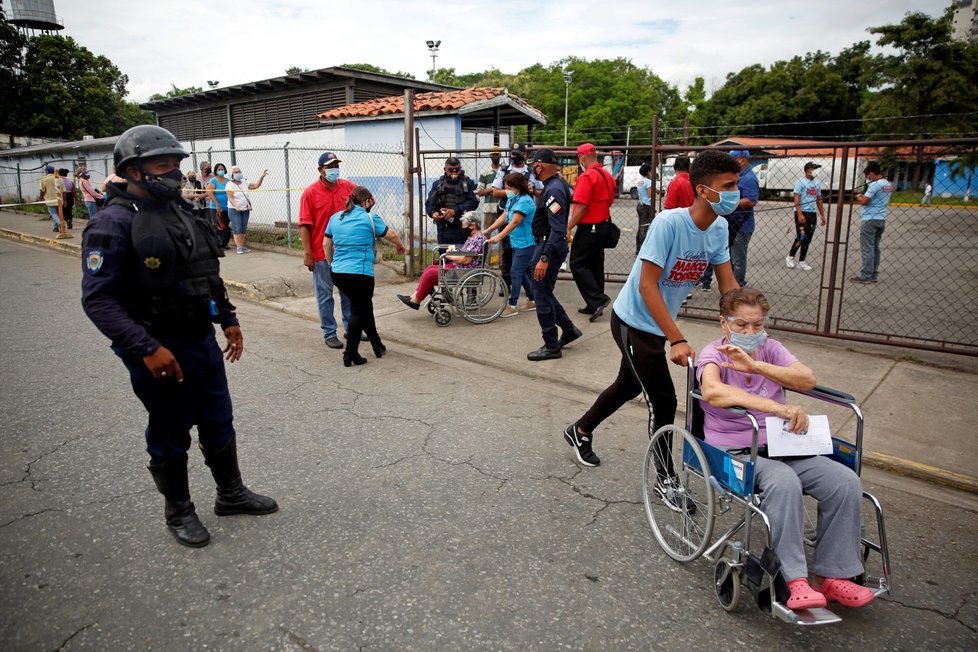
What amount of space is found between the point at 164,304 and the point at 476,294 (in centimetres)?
501

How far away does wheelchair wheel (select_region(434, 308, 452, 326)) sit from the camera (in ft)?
24.9

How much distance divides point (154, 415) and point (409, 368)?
3226 millimetres

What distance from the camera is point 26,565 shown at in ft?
9.84

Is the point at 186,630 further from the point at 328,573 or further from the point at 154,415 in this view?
the point at 154,415

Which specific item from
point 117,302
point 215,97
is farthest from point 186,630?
point 215,97

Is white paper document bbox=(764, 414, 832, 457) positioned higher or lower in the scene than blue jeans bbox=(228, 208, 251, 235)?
lower

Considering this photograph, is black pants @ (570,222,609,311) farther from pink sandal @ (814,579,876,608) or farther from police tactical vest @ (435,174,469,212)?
pink sandal @ (814,579,876,608)

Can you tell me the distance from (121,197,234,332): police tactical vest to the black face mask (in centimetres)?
7

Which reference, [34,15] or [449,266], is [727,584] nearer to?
[449,266]

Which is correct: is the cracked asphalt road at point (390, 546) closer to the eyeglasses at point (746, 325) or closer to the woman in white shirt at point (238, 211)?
the eyeglasses at point (746, 325)

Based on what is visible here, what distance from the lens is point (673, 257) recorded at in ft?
10.8

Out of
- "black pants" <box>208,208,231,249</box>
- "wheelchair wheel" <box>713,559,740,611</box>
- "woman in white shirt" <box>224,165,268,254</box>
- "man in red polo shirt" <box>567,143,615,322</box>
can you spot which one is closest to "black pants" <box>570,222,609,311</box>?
"man in red polo shirt" <box>567,143,615,322</box>

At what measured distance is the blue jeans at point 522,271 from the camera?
7.66m

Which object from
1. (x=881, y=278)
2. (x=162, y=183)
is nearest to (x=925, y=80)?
(x=881, y=278)
